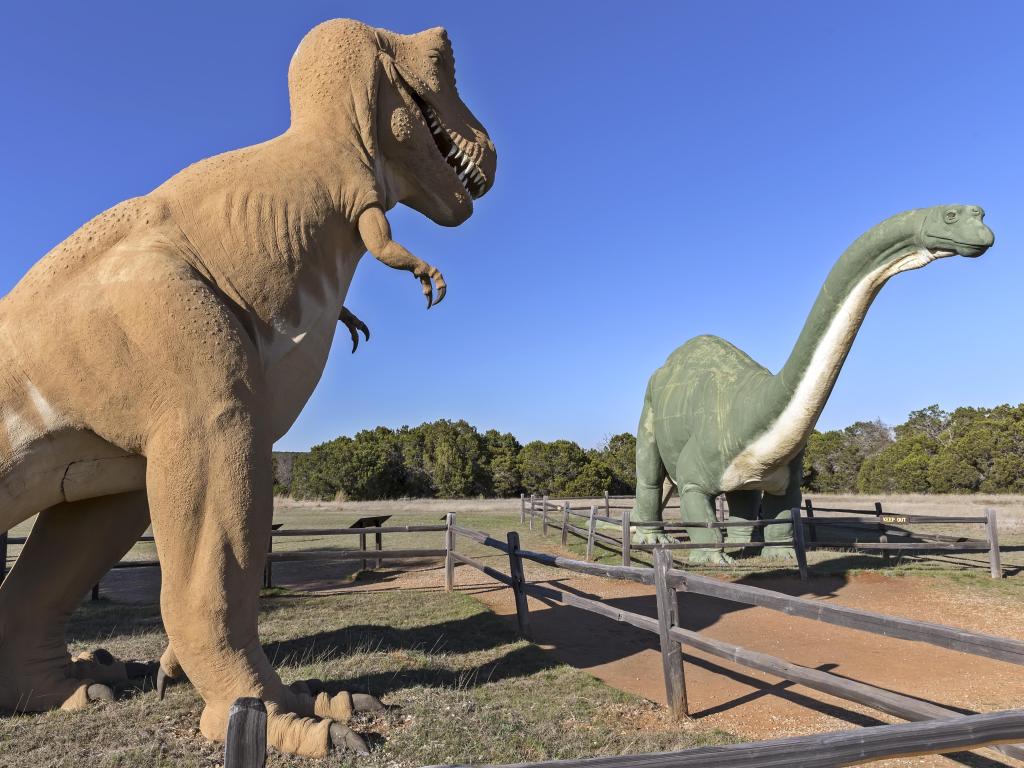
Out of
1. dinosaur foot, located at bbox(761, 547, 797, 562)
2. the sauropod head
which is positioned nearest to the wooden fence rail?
the sauropod head

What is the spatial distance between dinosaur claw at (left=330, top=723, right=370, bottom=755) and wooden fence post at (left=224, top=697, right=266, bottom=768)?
1639 mm

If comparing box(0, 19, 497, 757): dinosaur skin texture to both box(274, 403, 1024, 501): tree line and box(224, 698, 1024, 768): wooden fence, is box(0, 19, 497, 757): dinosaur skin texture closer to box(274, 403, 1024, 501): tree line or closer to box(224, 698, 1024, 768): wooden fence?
box(224, 698, 1024, 768): wooden fence

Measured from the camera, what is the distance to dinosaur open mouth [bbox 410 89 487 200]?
13.6ft

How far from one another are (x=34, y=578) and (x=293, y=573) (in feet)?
23.9

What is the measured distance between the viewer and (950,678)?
14.8 ft

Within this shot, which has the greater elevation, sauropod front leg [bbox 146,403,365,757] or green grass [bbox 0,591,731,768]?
sauropod front leg [bbox 146,403,365,757]

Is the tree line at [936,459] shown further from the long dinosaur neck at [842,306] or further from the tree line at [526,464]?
the long dinosaur neck at [842,306]

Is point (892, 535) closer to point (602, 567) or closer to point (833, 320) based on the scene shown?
point (833, 320)

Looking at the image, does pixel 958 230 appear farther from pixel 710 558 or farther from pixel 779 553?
pixel 779 553

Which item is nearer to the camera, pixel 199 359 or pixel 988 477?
pixel 199 359

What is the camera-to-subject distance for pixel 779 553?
9609 millimetres

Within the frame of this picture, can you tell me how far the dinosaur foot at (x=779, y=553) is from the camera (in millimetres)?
9475

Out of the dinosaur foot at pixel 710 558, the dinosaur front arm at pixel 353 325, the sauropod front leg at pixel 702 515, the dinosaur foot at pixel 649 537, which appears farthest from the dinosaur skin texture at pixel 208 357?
the dinosaur foot at pixel 649 537

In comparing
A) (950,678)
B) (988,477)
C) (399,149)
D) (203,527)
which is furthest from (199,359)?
(988,477)
